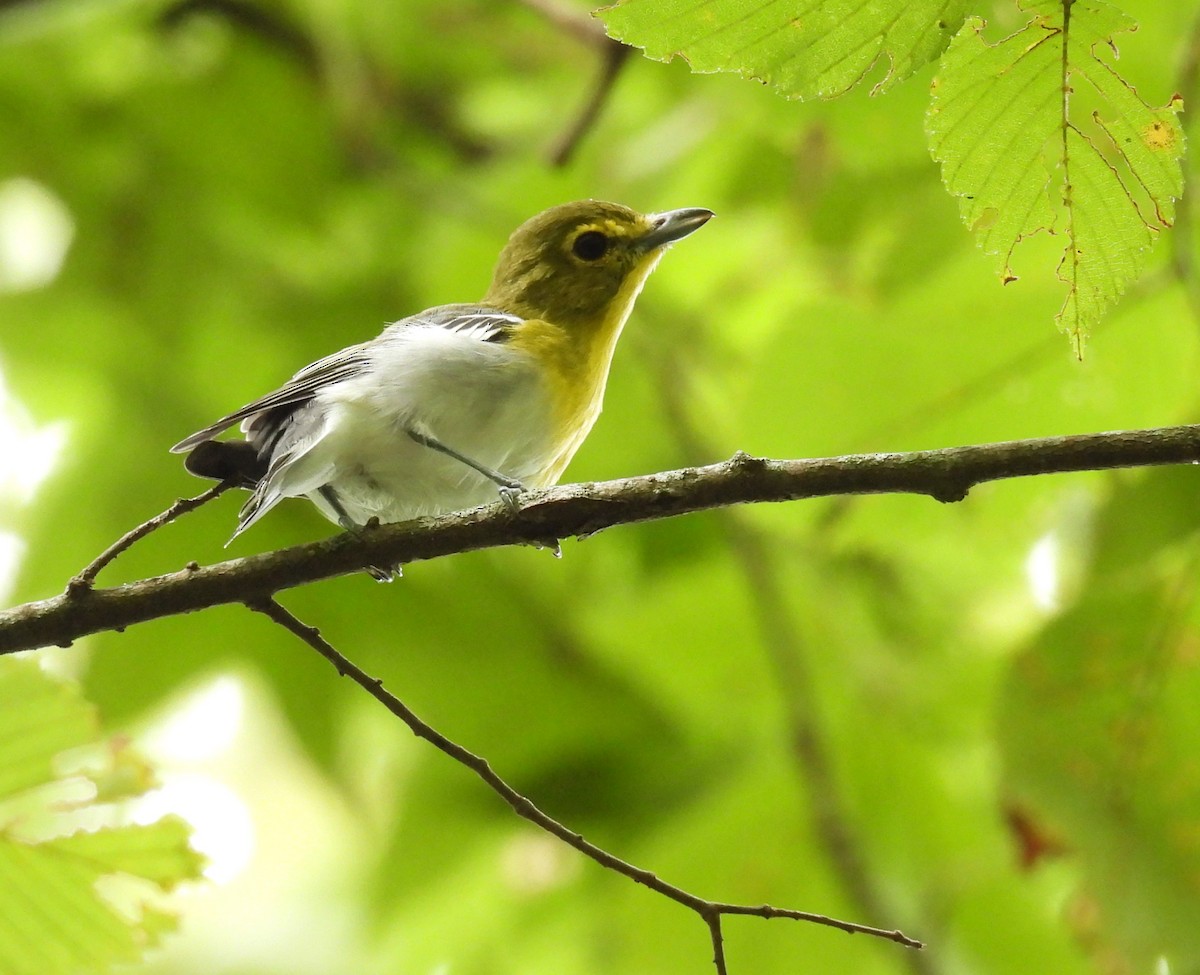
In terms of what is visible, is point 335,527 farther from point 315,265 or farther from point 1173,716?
point 1173,716

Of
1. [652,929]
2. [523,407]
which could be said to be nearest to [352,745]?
[652,929]

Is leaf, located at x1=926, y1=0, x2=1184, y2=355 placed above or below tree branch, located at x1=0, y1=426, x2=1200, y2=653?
above

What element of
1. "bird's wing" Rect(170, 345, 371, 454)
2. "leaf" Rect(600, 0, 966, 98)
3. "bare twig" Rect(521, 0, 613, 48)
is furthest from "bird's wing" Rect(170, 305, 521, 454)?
"leaf" Rect(600, 0, 966, 98)

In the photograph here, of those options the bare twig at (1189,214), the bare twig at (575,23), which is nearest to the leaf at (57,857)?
the bare twig at (1189,214)

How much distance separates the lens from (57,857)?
6.09 feet

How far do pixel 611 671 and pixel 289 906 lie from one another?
1.60 meters

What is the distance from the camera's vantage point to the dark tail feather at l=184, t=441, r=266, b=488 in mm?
2021

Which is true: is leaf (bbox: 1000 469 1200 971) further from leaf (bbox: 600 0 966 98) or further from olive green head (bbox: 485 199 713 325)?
leaf (bbox: 600 0 966 98)

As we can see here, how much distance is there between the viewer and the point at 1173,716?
2.28 m

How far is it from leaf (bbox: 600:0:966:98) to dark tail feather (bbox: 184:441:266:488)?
1146 millimetres

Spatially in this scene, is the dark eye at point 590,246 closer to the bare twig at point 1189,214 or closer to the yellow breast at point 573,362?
the yellow breast at point 573,362

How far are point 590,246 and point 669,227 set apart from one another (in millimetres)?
191

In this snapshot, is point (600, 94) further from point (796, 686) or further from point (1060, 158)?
point (1060, 158)

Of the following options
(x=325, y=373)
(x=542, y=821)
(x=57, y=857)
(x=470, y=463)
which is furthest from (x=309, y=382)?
(x=542, y=821)
